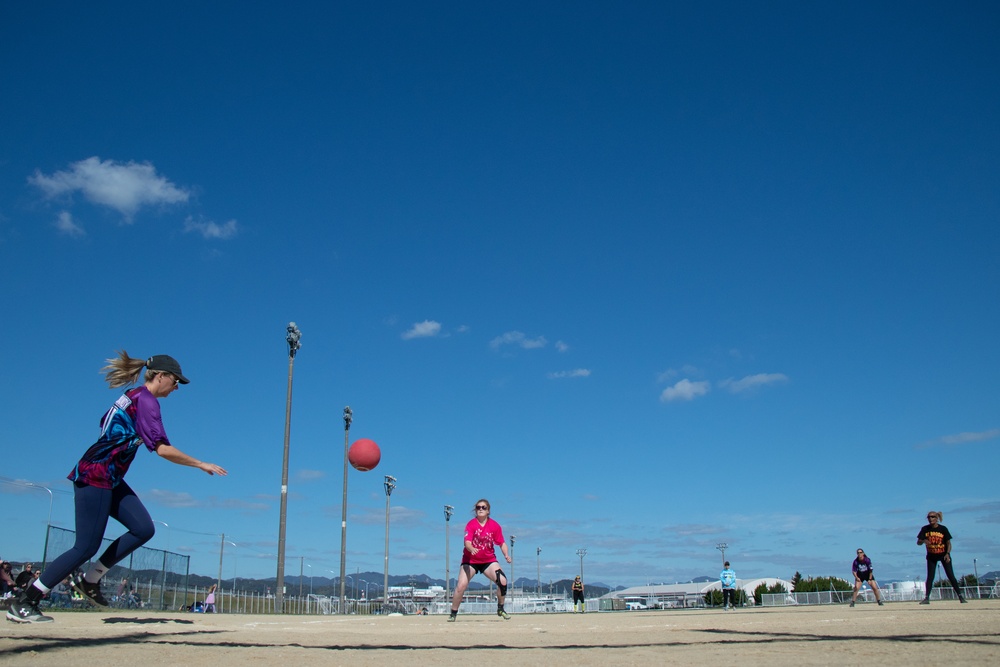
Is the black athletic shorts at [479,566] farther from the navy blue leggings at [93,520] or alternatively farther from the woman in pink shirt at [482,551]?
the navy blue leggings at [93,520]

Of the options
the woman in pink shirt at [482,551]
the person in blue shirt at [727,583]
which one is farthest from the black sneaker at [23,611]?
the person in blue shirt at [727,583]

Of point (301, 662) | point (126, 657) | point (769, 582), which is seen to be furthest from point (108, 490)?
point (769, 582)

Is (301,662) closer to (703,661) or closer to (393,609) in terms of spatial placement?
(703,661)

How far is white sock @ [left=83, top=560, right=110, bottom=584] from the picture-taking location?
6.33m

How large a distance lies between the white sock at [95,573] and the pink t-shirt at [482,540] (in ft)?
17.2

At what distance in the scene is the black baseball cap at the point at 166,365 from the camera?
627 cm

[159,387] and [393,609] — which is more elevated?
[159,387]

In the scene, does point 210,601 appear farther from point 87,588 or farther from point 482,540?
point 87,588

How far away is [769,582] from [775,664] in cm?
15732

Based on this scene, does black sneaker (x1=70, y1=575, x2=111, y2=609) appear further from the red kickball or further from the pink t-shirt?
the red kickball

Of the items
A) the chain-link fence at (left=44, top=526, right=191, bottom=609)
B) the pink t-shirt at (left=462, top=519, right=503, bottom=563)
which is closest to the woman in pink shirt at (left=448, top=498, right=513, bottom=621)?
the pink t-shirt at (left=462, top=519, right=503, bottom=563)

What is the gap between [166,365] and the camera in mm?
6336

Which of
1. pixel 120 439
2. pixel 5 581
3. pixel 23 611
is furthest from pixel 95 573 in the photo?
pixel 5 581

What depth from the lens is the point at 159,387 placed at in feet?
20.5
